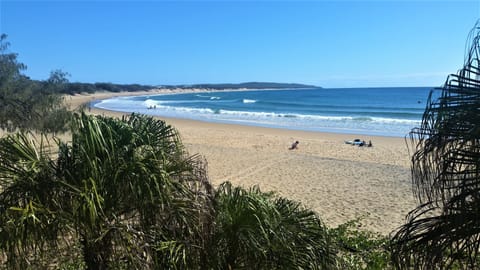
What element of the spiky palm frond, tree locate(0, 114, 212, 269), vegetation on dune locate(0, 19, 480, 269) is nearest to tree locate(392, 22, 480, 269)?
vegetation on dune locate(0, 19, 480, 269)

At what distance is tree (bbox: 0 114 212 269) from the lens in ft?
9.07

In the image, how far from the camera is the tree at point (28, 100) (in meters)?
9.61

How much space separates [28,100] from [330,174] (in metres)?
9.26

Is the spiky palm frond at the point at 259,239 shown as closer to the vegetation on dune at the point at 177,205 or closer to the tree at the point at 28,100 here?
the vegetation on dune at the point at 177,205

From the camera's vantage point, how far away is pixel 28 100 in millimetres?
11484

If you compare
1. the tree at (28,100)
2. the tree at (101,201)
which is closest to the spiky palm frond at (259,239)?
the tree at (101,201)

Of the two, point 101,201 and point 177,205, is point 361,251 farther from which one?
point 101,201

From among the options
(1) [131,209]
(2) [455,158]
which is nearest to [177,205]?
(1) [131,209]

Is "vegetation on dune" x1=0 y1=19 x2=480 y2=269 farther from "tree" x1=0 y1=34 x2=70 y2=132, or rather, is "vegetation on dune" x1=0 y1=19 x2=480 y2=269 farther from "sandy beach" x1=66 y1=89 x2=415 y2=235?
"tree" x1=0 y1=34 x2=70 y2=132

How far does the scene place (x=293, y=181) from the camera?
12.3 m

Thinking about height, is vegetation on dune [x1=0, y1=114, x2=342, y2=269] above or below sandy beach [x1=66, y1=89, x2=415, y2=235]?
above

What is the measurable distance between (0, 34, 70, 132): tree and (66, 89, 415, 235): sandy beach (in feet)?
9.86

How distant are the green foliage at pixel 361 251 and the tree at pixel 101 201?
71.0 inches

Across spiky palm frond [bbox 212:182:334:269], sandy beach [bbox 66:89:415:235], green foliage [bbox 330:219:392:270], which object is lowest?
sandy beach [bbox 66:89:415:235]
